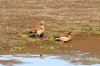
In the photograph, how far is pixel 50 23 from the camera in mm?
19953

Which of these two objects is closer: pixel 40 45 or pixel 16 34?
pixel 40 45

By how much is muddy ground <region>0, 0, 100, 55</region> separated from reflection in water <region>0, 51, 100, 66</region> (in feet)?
1.93

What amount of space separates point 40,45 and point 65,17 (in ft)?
24.1

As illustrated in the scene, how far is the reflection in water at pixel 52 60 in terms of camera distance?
12.3m

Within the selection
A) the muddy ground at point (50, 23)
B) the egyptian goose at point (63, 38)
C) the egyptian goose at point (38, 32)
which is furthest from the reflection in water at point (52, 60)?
the egyptian goose at point (38, 32)

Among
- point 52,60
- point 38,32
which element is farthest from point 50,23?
point 52,60

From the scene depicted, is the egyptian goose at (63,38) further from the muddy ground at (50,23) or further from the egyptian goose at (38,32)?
the egyptian goose at (38,32)

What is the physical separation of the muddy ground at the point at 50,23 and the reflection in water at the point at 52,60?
0.59m

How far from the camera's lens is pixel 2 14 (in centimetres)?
2277

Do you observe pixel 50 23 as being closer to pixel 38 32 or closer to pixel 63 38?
pixel 38 32

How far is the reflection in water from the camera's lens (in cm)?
1234

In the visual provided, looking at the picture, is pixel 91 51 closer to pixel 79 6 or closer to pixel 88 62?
pixel 88 62

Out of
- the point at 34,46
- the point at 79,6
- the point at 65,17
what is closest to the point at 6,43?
the point at 34,46

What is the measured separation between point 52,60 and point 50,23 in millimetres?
7225
